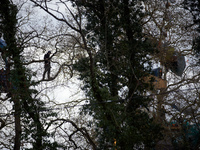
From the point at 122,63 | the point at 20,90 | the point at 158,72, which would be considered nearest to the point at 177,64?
the point at 158,72

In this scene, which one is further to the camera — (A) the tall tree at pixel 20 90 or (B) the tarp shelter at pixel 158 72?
(B) the tarp shelter at pixel 158 72

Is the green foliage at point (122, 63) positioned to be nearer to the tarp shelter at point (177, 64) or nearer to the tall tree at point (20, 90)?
the tall tree at point (20, 90)

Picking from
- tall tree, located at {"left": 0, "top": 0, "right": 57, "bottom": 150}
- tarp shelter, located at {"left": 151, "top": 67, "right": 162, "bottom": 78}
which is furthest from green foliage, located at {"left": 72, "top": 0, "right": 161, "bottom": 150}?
tarp shelter, located at {"left": 151, "top": 67, "right": 162, "bottom": 78}

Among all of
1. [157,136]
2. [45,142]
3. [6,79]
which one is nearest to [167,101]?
[157,136]

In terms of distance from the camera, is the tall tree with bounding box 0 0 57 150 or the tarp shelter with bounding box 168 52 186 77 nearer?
the tall tree with bounding box 0 0 57 150

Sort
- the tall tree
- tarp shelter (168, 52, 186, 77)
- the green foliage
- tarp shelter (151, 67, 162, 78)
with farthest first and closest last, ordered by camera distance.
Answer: tarp shelter (151, 67, 162, 78)
tarp shelter (168, 52, 186, 77)
the green foliage
the tall tree

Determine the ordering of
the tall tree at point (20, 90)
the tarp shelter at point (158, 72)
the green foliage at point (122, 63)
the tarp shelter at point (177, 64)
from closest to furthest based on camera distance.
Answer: the tall tree at point (20, 90) < the green foliage at point (122, 63) < the tarp shelter at point (177, 64) < the tarp shelter at point (158, 72)

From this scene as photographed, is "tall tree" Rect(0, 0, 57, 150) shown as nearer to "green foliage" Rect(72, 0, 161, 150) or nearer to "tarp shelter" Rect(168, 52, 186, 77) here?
"green foliage" Rect(72, 0, 161, 150)

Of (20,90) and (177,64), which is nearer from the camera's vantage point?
(20,90)

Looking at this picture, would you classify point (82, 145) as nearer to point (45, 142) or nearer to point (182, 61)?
point (45, 142)

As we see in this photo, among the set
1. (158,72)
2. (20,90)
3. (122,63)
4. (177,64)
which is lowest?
(20,90)

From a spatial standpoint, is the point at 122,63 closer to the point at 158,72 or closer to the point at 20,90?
the point at 20,90

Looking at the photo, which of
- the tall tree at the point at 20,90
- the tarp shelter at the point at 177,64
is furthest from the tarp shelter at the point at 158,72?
the tall tree at the point at 20,90

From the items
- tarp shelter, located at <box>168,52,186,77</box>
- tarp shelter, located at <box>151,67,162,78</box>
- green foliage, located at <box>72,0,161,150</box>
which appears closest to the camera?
green foliage, located at <box>72,0,161,150</box>
